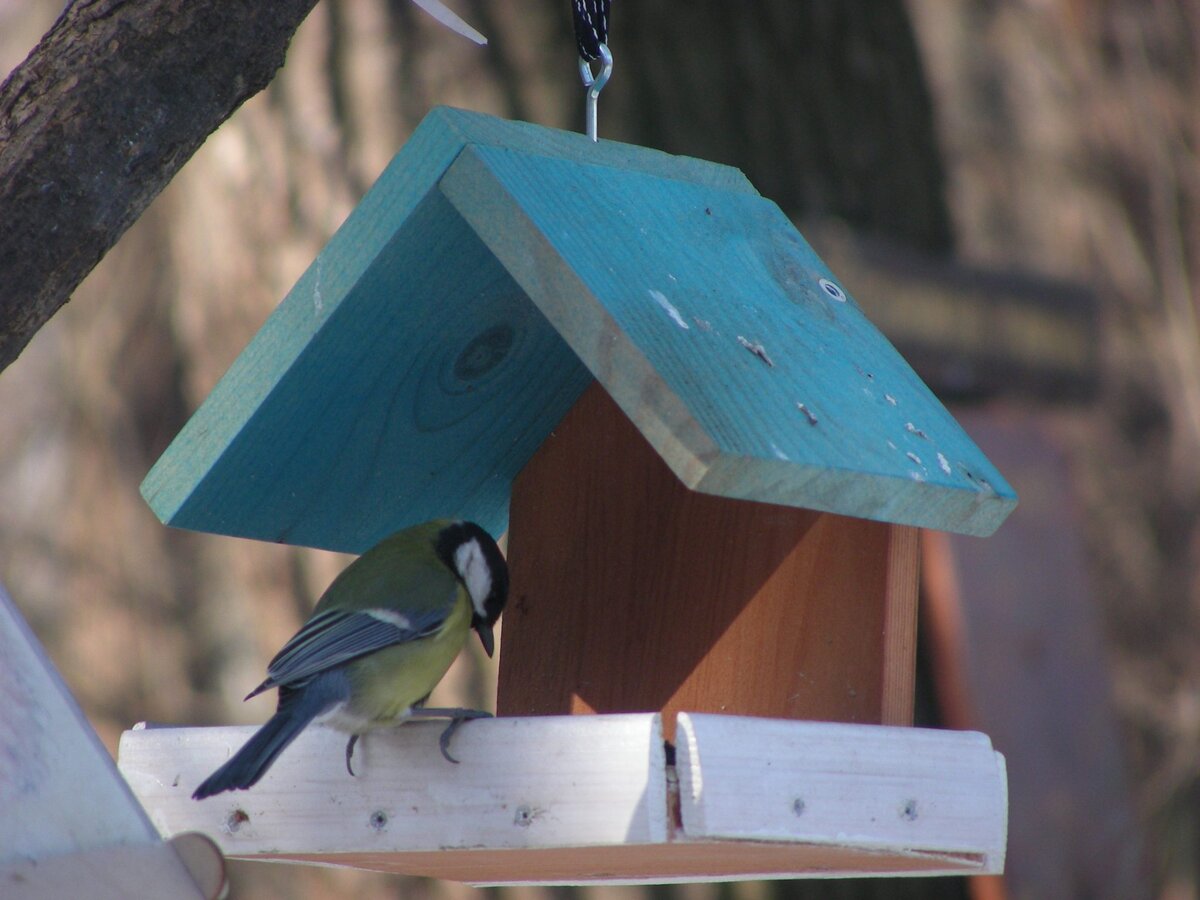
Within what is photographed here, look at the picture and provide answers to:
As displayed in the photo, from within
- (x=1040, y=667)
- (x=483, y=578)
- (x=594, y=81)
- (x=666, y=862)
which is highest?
(x=594, y=81)

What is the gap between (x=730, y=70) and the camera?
365 centimetres

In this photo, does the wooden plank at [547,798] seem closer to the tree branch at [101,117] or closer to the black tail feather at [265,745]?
the black tail feather at [265,745]

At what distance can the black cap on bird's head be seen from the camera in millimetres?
2111

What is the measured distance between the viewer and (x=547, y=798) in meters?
1.61

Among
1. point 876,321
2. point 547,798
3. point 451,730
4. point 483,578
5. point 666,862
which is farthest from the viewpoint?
point 876,321

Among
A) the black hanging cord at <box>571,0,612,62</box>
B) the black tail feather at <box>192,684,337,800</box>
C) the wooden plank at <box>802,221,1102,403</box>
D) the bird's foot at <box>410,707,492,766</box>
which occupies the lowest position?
the wooden plank at <box>802,221,1102,403</box>

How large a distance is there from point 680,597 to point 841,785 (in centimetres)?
47

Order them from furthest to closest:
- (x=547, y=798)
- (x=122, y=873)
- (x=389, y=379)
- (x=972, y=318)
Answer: (x=972, y=318) < (x=389, y=379) < (x=547, y=798) < (x=122, y=873)

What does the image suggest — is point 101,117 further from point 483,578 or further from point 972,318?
point 972,318

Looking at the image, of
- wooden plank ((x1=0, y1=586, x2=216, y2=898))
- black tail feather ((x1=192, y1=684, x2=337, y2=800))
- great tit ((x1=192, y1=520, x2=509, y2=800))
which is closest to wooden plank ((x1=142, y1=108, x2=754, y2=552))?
great tit ((x1=192, y1=520, x2=509, y2=800))

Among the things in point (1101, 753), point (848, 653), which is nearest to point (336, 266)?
point (848, 653)

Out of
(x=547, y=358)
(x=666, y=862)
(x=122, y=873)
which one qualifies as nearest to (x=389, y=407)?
(x=547, y=358)

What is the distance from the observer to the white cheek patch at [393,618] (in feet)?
6.73

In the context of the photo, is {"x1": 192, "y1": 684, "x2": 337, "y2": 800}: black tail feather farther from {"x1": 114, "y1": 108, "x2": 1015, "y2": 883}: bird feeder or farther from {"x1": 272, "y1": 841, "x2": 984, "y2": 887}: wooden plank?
{"x1": 272, "y1": 841, "x2": 984, "y2": 887}: wooden plank
